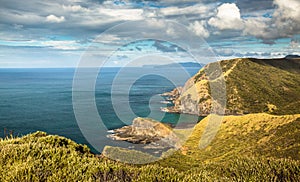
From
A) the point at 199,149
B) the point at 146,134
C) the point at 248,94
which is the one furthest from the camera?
the point at 248,94

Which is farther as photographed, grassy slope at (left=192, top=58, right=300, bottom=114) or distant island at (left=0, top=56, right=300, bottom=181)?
grassy slope at (left=192, top=58, right=300, bottom=114)

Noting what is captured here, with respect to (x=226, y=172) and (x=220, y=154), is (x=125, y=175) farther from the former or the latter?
(x=220, y=154)

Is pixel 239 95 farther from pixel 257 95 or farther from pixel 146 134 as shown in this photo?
pixel 146 134

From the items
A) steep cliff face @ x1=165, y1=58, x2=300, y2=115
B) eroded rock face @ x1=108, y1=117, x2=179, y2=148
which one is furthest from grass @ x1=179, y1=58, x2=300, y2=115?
eroded rock face @ x1=108, y1=117, x2=179, y2=148

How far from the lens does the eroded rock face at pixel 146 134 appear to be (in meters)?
91.7

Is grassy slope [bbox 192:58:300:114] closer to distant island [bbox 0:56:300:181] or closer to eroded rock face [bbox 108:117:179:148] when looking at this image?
distant island [bbox 0:56:300:181]

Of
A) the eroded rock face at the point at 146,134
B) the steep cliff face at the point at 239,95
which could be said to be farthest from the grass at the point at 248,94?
the eroded rock face at the point at 146,134

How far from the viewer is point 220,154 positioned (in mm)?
76500

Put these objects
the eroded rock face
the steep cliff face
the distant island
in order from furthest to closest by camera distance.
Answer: the steep cliff face, the eroded rock face, the distant island

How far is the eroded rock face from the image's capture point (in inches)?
3610

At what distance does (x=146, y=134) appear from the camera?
97.0 metres

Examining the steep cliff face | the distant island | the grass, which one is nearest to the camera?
the distant island

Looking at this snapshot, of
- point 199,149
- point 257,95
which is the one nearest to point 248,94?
point 257,95

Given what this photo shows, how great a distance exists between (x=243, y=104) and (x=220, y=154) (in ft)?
307
